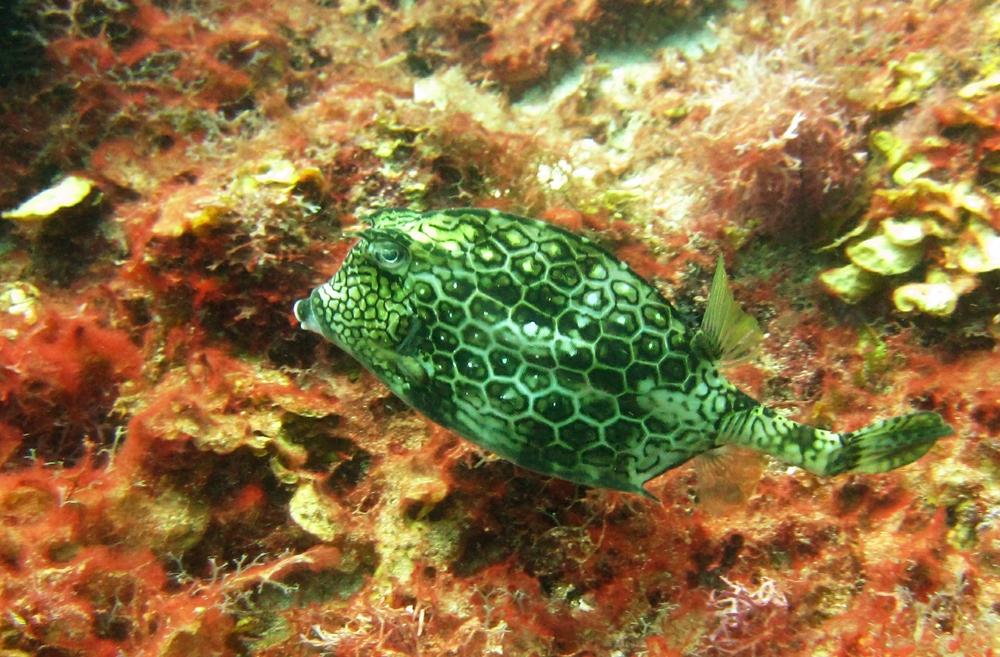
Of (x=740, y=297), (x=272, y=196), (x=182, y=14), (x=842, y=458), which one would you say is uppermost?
(x=182, y=14)

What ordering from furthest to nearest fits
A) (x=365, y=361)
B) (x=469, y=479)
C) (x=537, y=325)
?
(x=469, y=479)
(x=365, y=361)
(x=537, y=325)

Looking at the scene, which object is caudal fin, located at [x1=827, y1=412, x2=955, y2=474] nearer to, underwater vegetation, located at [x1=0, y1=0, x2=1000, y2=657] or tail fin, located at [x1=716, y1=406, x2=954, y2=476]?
tail fin, located at [x1=716, y1=406, x2=954, y2=476]

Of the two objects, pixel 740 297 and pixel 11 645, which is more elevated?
pixel 740 297

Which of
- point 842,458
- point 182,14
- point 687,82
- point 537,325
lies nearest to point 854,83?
point 687,82

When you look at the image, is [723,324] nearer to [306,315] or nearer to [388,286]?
[388,286]

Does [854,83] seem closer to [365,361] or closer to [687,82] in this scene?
[687,82]

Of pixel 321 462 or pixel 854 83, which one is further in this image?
pixel 854 83

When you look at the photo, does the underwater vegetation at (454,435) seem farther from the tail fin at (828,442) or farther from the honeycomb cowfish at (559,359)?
the honeycomb cowfish at (559,359)
